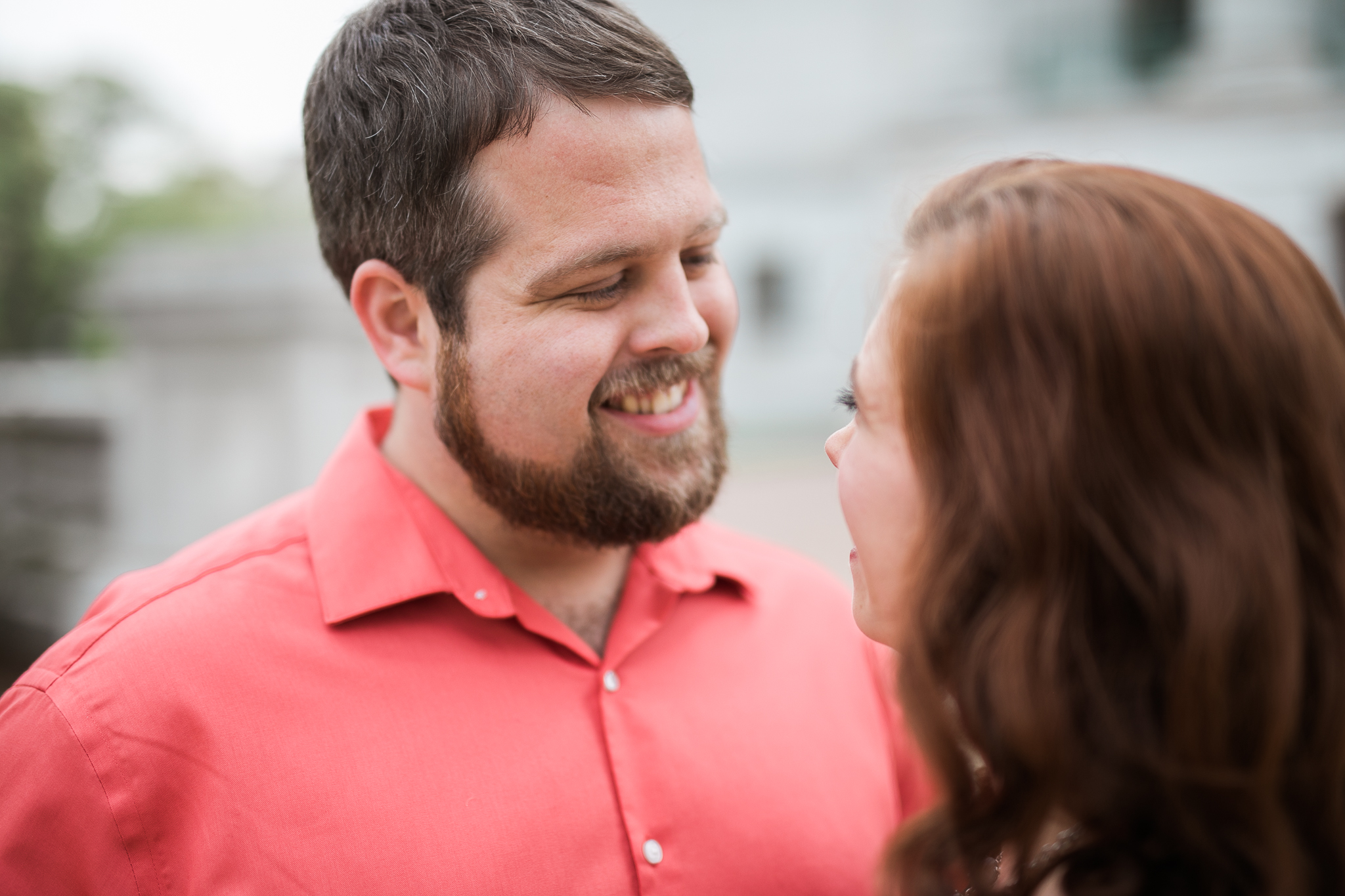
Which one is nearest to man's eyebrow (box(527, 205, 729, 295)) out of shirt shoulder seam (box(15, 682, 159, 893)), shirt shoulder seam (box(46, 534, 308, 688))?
shirt shoulder seam (box(46, 534, 308, 688))

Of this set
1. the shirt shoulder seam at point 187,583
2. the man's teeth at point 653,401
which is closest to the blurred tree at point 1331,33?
the man's teeth at point 653,401

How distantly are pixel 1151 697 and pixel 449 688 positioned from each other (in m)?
1.21

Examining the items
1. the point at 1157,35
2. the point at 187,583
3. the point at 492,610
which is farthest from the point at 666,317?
the point at 1157,35

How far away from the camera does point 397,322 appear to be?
2.26m

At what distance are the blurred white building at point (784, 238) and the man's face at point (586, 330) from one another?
0.43 m

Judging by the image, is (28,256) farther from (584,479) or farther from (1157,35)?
(1157,35)

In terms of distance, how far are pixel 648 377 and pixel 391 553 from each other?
0.64m

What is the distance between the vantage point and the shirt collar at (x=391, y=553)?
1.95 m

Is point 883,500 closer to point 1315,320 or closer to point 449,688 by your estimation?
point 1315,320

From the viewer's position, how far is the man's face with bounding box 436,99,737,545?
201 cm

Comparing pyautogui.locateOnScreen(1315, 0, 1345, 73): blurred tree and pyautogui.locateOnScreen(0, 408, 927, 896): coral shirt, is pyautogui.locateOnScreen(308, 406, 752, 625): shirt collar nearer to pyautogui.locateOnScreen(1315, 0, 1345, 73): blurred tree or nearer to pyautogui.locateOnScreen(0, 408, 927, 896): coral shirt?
pyautogui.locateOnScreen(0, 408, 927, 896): coral shirt

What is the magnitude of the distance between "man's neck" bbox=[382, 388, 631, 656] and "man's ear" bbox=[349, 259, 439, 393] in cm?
8

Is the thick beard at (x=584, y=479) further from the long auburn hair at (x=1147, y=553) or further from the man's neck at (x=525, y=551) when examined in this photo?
the long auburn hair at (x=1147, y=553)

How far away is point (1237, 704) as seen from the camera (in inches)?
51.5
